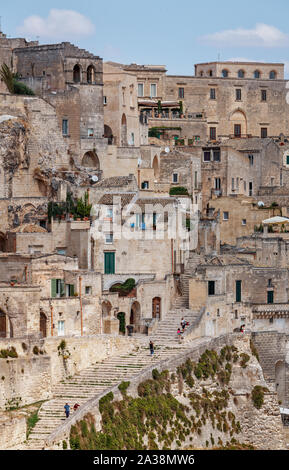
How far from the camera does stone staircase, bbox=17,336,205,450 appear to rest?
57969 mm

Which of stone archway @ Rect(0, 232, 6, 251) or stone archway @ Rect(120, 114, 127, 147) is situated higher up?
stone archway @ Rect(120, 114, 127, 147)

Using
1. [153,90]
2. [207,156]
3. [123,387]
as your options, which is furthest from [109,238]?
[153,90]

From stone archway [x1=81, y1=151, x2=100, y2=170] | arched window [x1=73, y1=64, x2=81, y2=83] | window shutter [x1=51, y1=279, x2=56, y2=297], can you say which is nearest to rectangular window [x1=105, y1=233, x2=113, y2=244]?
window shutter [x1=51, y1=279, x2=56, y2=297]

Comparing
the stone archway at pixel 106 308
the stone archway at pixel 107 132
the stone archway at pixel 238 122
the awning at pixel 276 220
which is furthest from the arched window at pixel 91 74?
the stone archway at pixel 238 122

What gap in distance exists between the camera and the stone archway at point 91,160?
80750mm

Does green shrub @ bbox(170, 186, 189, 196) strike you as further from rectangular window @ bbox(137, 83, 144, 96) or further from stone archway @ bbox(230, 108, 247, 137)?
stone archway @ bbox(230, 108, 247, 137)

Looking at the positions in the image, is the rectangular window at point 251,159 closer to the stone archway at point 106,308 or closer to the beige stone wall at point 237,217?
the beige stone wall at point 237,217

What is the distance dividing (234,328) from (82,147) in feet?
45.5

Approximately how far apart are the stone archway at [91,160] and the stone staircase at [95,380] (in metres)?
13.9

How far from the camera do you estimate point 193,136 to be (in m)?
93.1

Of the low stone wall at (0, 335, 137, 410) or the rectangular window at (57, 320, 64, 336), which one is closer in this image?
the low stone wall at (0, 335, 137, 410)

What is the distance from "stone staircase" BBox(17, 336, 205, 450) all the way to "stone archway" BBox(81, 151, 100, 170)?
1391 centimetres
